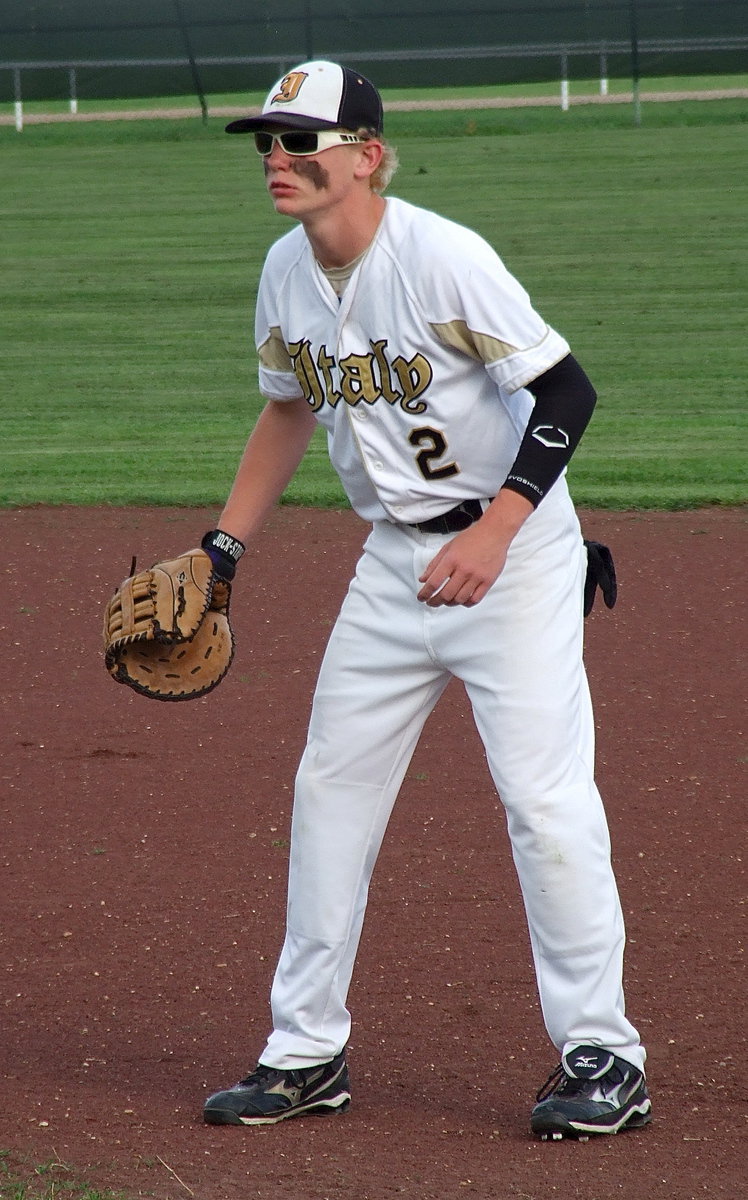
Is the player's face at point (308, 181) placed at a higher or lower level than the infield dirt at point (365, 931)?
higher

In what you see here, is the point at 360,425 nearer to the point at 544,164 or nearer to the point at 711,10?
the point at 544,164

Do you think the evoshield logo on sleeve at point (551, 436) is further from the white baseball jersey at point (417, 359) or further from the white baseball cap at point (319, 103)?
the white baseball cap at point (319, 103)

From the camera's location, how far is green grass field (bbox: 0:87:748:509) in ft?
32.2

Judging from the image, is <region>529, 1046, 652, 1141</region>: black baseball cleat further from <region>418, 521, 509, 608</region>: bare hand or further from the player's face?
the player's face

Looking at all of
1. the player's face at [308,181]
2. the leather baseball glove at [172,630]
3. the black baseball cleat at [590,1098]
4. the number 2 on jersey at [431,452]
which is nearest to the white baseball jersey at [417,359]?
the number 2 on jersey at [431,452]

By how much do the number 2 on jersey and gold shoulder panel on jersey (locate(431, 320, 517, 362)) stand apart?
0.16 meters

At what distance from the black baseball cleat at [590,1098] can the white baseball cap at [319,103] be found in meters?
1.78

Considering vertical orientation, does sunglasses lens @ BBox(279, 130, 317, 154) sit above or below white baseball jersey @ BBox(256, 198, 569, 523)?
above

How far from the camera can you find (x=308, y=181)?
9.87ft

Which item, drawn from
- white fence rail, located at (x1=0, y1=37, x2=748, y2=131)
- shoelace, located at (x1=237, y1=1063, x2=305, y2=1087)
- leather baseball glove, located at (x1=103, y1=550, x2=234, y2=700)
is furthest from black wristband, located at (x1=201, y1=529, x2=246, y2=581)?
white fence rail, located at (x1=0, y1=37, x2=748, y2=131)

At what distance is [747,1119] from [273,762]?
8.01 ft

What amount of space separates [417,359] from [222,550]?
651mm

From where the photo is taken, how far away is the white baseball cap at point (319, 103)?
2.99 metres

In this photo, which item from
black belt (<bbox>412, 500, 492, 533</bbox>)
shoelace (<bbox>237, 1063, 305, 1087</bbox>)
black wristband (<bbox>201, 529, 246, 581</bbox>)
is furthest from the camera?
black wristband (<bbox>201, 529, 246, 581</bbox>)
